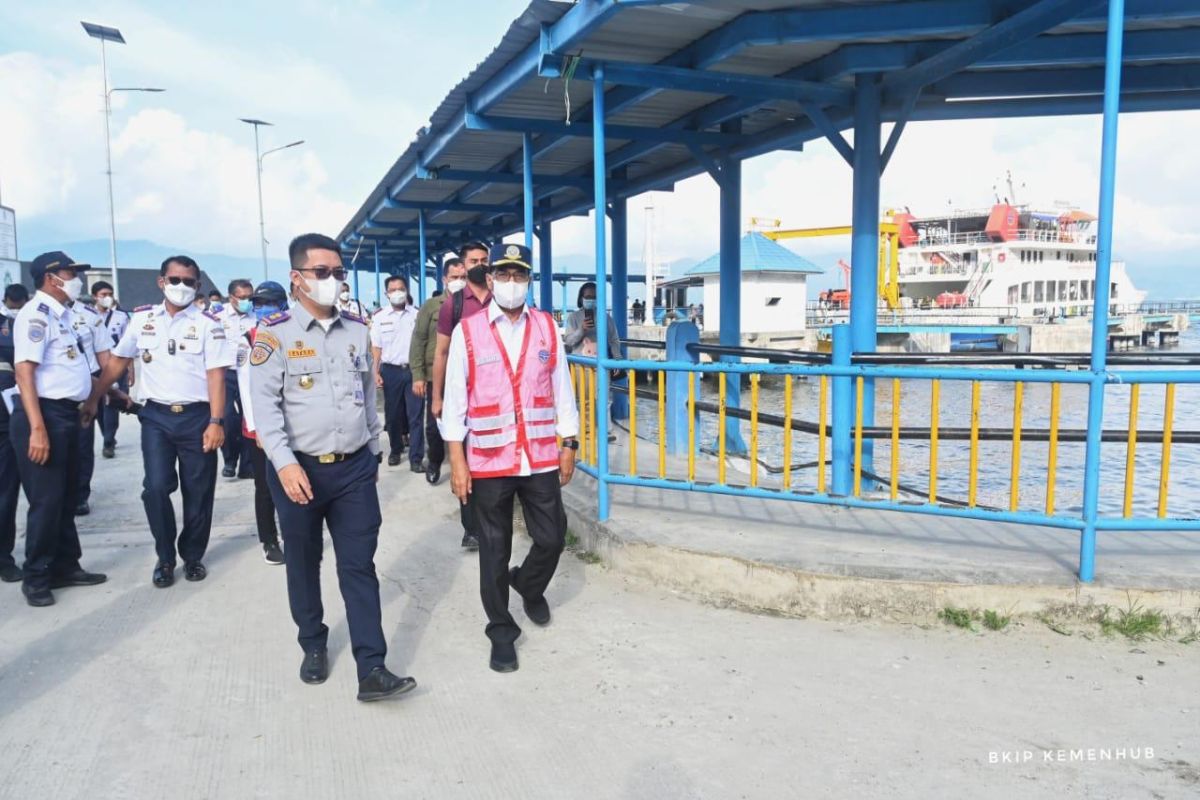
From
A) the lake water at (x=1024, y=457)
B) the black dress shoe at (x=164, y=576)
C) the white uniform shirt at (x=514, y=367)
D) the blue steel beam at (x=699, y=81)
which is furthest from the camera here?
the lake water at (x=1024, y=457)

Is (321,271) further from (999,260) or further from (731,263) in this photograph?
(999,260)

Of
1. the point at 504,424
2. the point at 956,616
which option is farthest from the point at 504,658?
the point at 956,616

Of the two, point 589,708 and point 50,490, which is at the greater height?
point 50,490

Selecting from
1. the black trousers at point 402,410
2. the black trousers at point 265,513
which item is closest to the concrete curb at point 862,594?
the black trousers at point 265,513

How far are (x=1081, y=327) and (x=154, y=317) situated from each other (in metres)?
41.1

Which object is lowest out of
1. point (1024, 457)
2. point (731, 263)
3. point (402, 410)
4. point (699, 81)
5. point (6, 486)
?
point (1024, 457)

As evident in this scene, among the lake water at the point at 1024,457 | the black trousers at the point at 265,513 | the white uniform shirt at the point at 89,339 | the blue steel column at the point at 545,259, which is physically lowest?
the lake water at the point at 1024,457

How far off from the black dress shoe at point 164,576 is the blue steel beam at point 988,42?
540cm

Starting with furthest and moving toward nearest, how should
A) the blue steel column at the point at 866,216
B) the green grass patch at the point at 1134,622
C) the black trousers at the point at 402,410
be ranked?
the black trousers at the point at 402,410 < the blue steel column at the point at 866,216 < the green grass patch at the point at 1134,622

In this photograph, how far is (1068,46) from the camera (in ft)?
17.4

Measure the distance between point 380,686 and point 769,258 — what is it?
32341 mm

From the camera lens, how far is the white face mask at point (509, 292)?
3.69 metres

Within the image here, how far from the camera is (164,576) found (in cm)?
476

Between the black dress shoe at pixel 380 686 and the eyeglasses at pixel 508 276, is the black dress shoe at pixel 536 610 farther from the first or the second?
the eyeglasses at pixel 508 276
